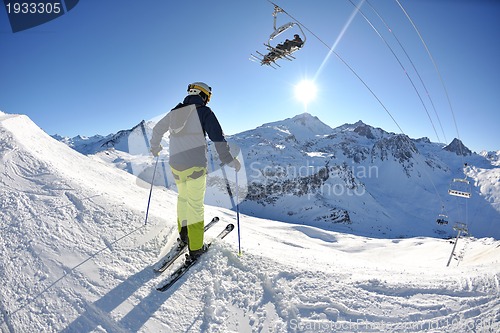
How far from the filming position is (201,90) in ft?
14.9

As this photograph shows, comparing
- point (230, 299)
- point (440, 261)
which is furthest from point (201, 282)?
point (440, 261)

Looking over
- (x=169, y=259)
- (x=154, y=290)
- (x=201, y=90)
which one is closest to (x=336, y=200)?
(x=201, y=90)

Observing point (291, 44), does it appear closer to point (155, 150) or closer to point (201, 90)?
point (201, 90)

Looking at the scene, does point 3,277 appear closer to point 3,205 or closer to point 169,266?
point 3,205

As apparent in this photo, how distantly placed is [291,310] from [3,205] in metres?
4.35

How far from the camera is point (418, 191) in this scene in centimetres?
18950

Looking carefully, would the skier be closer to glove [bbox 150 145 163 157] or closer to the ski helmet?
the ski helmet

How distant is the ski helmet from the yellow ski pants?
1.29m

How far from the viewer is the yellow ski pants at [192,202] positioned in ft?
13.4

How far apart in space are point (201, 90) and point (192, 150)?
109cm

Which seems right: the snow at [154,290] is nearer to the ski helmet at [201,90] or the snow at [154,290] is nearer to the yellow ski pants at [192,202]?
the yellow ski pants at [192,202]

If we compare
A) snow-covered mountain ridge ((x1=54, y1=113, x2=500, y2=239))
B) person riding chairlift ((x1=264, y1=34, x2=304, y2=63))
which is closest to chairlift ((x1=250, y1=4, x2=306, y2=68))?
person riding chairlift ((x1=264, y1=34, x2=304, y2=63))

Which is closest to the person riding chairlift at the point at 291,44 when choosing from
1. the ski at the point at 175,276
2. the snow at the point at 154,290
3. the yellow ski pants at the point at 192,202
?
the yellow ski pants at the point at 192,202

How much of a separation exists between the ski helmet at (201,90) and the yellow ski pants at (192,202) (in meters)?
1.29
